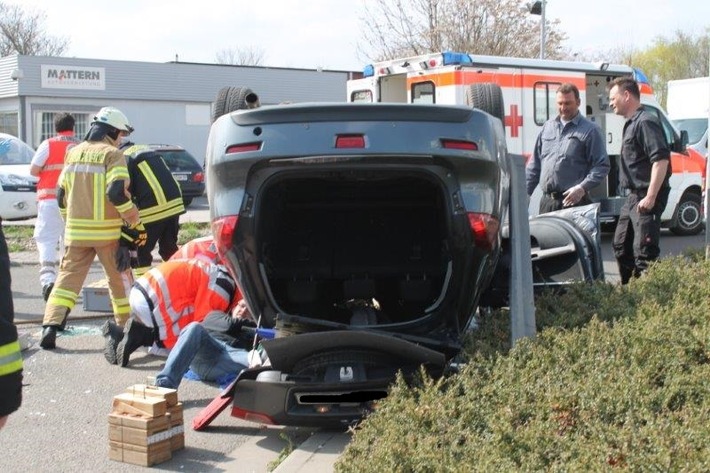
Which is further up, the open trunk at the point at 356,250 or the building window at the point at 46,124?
the building window at the point at 46,124

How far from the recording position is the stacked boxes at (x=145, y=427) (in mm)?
4766

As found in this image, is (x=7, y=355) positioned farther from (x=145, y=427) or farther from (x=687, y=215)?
(x=687, y=215)

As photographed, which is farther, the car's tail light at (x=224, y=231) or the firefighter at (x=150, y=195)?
the firefighter at (x=150, y=195)

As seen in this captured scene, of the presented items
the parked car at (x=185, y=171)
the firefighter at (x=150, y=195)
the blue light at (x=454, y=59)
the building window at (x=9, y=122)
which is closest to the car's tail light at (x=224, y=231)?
the firefighter at (x=150, y=195)

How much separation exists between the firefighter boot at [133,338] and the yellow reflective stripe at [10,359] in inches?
154

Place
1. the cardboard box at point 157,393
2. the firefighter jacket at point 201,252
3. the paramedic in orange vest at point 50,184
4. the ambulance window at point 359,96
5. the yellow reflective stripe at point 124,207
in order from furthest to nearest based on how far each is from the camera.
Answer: the ambulance window at point 359,96, the paramedic in orange vest at point 50,184, the yellow reflective stripe at point 124,207, the firefighter jacket at point 201,252, the cardboard box at point 157,393

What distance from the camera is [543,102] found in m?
14.1

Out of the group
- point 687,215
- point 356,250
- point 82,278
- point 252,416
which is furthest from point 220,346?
point 687,215

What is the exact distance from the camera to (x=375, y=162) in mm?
4770

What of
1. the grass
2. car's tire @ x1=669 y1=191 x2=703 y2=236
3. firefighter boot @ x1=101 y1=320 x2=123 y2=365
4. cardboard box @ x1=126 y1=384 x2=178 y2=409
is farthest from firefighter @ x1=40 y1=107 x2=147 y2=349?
car's tire @ x1=669 y1=191 x2=703 y2=236

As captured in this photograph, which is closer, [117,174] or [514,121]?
[117,174]

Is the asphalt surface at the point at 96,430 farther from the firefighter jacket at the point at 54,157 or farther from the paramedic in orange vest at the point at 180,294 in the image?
the firefighter jacket at the point at 54,157

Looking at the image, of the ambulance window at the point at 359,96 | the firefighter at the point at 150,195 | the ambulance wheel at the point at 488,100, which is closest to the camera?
the ambulance wheel at the point at 488,100

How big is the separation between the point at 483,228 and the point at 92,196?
375 cm
